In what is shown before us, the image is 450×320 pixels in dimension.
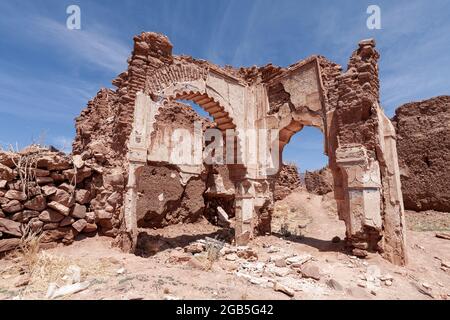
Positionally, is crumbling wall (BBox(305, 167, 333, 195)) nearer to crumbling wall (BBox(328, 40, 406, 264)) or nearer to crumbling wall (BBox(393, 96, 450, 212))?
crumbling wall (BBox(393, 96, 450, 212))

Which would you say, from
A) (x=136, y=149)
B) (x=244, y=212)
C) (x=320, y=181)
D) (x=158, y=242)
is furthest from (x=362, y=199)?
(x=320, y=181)

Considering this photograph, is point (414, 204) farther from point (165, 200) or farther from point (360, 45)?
point (165, 200)

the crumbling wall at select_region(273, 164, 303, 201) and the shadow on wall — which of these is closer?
the shadow on wall

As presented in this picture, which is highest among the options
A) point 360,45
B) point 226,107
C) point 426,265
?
point 360,45

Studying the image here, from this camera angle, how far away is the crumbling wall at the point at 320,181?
15973mm

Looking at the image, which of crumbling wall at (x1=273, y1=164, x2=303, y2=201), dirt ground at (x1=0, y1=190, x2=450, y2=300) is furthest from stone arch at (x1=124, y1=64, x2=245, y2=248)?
crumbling wall at (x1=273, y1=164, x2=303, y2=201)

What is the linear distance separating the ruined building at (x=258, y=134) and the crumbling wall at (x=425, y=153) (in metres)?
5.16

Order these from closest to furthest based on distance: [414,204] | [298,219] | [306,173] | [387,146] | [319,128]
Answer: [387,146], [319,128], [414,204], [298,219], [306,173]

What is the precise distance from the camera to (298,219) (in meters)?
12.4

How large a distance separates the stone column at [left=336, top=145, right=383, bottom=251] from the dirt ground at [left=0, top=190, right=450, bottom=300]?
40 cm

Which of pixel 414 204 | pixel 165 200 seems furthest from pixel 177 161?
pixel 414 204

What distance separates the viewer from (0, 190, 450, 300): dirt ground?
3285 millimetres

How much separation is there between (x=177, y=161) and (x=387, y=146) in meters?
7.34

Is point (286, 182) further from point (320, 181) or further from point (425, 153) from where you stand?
point (425, 153)
